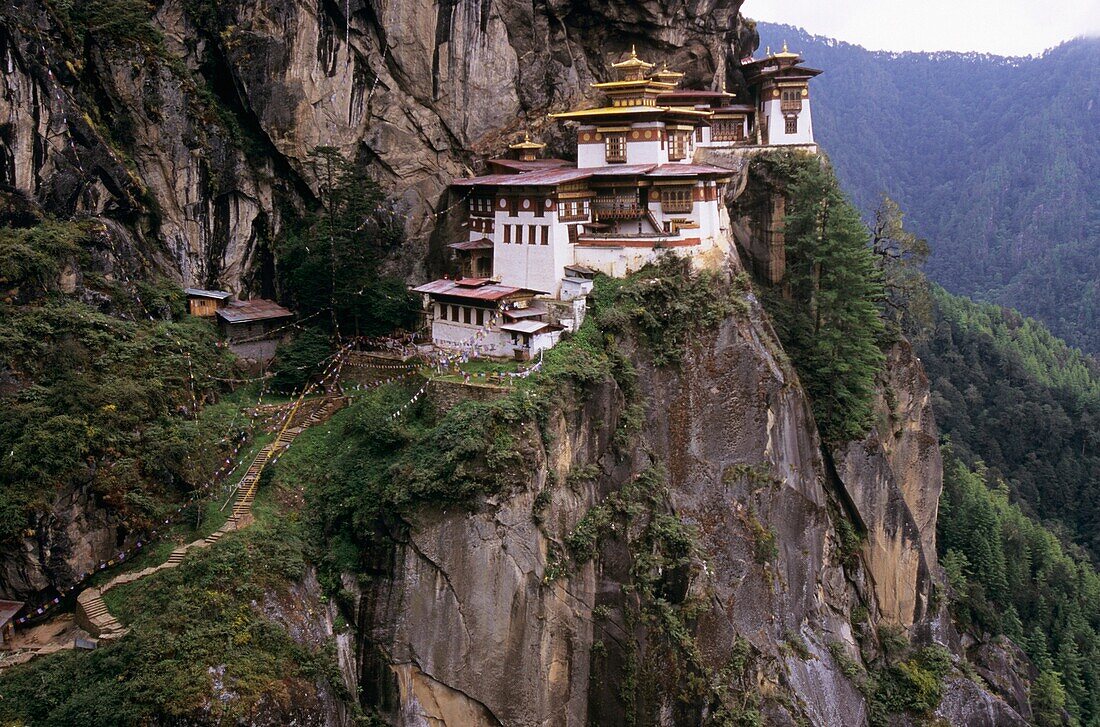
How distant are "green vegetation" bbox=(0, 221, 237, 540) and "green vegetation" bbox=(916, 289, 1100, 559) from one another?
64.9 meters

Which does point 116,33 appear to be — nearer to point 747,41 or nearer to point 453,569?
point 453,569

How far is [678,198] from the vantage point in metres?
38.8

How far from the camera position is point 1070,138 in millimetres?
189125

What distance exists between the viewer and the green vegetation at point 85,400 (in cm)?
2622

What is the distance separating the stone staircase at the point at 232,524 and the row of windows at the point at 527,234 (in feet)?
32.3

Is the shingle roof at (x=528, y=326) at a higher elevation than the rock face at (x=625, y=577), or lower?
higher

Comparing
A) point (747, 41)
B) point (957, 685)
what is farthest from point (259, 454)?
point (747, 41)

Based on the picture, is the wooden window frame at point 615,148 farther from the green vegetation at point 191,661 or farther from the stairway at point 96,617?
the stairway at point 96,617

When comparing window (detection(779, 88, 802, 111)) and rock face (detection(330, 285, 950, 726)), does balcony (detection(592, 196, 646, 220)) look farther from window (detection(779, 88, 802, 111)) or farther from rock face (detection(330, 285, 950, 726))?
window (detection(779, 88, 802, 111))

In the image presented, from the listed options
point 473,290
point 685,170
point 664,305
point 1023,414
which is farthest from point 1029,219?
point 473,290

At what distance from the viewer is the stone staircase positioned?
25.3 m

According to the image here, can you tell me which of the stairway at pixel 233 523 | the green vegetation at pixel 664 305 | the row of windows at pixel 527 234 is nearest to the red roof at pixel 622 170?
the row of windows at pixel 527 234

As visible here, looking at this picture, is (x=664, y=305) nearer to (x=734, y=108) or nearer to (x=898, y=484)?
(x=734, y=108)

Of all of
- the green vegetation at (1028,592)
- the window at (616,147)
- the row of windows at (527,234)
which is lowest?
the green vegetation at (1028,592)
